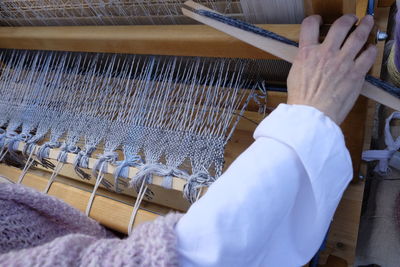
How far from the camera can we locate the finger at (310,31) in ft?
1.78

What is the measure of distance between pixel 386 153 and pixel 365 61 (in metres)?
0.53

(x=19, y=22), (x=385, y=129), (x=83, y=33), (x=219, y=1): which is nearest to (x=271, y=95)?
(x=219, y=1)

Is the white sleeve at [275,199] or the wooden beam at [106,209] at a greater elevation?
the white sleeve at [275,199]

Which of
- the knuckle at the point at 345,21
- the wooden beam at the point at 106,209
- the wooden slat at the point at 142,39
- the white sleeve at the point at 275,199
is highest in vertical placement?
the wooden slat at the point at 142,39

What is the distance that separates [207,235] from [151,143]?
412mm

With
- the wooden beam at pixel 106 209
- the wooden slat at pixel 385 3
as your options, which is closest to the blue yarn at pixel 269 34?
the wooden beam at pixel 106 209

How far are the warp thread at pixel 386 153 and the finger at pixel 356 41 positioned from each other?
50cm

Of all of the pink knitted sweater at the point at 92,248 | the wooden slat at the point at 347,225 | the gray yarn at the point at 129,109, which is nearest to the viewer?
the pink knitted sweater at the point at 92,248

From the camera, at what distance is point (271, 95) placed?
821 mm

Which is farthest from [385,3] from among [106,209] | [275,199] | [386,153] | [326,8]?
[106,209]

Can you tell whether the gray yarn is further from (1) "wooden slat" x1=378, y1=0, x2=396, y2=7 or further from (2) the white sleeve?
(1) "wooden slat" x1=378, y1=0, x2=396, y2=7

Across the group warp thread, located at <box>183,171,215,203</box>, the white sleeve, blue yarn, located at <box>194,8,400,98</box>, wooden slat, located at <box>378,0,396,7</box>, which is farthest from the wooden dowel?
wooden slat, located at <box>378,0,396,7</box>

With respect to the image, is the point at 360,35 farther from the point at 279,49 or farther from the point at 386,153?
the point at 386,153

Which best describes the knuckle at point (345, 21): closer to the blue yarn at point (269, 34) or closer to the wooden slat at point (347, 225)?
the blue yarn at point (269, 34)
